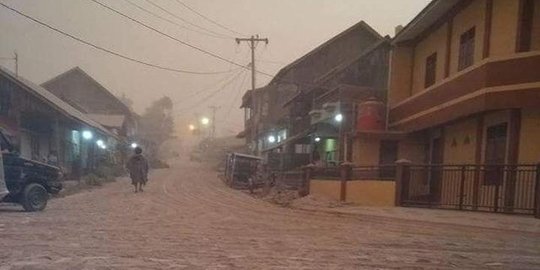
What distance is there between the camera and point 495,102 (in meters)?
12.5

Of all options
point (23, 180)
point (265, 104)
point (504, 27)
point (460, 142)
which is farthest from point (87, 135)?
point (504, 27)

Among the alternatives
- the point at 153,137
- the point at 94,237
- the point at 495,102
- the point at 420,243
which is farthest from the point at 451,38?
the point at 153,137

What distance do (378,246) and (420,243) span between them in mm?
908

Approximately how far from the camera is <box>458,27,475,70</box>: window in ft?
51.5

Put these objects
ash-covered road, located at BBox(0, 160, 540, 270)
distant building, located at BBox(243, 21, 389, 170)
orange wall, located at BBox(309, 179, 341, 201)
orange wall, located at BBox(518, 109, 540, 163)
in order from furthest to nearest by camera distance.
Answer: distant building, located at BBox(243, 21, 389, 170) → orange wall, located at BBox(309, 179, 341, 201) → orange wall, located at BBox(518, 109, 540, 163) → ash-covered road, located at BBox(0, 160, 540, 270)

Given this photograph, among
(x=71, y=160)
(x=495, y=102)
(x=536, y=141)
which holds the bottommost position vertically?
(x=71, y=160)

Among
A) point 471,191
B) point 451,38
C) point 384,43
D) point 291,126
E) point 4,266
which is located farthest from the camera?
point 291,126

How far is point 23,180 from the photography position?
1299 cm

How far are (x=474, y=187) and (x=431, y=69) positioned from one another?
24.5 feet

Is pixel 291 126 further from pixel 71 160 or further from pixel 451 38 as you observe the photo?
pixel 451 38

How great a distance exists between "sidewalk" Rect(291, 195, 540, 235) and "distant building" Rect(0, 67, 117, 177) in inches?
631

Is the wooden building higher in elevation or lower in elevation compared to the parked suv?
higher

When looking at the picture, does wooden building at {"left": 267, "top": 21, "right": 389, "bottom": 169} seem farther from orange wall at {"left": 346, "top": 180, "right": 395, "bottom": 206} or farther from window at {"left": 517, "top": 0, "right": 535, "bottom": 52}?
window at {"left": 517, "top": 0, "right": 535, "bottom": 52}

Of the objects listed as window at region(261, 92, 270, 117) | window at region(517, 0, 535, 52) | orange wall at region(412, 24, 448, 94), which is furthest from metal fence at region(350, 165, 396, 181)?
window at region(261, 92, 270, 117)
